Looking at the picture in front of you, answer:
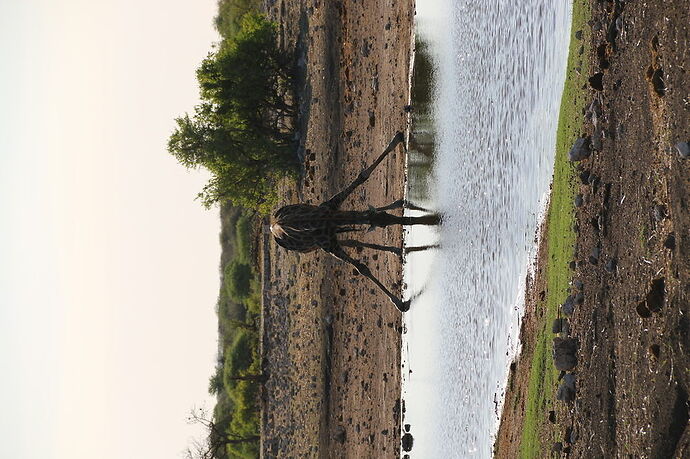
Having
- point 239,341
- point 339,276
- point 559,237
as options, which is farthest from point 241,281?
point 559,237

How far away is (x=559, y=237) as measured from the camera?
37.6 ft

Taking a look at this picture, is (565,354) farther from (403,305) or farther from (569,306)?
(403,305)

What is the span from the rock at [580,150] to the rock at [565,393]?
3.27 meters

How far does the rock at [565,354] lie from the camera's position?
10.2 m

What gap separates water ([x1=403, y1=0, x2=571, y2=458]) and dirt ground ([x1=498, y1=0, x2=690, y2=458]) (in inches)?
105

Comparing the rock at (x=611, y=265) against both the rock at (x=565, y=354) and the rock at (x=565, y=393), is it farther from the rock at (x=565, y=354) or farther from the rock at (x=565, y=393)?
the rock at (x=565, y=393)

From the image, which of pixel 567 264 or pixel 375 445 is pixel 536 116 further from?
pixel 375 445

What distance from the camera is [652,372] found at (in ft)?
26.0

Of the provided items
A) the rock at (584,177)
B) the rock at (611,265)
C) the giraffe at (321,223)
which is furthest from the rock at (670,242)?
the giraffe at (321,223)

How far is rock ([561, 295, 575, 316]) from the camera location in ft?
33.8

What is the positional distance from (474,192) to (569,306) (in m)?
6.71

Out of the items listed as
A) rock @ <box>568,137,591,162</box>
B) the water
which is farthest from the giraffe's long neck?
rock @ <box>568,137,591,162</box>

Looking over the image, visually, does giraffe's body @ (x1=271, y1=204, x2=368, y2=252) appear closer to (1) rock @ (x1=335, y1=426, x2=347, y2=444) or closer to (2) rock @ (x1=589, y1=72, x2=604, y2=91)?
(1) rock @ (x1=335, y1=426, x2=347, y2=444)

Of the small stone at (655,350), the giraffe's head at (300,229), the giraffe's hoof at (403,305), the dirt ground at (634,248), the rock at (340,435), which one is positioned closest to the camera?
the dirt ground at (634,248)
